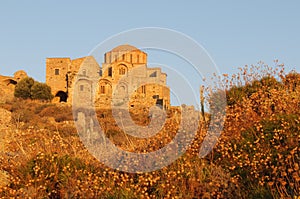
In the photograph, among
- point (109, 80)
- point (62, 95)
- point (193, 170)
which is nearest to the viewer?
point (193, 170)

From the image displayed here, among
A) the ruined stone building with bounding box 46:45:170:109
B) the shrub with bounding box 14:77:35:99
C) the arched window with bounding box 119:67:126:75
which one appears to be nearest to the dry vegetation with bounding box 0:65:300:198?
the ruined stone building with bounding box 46:45:170:109

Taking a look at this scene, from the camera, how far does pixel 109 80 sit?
47344 mm

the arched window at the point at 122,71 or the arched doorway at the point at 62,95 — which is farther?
the arched doorway at the point at 62,95

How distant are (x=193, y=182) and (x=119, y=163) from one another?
1596 mm

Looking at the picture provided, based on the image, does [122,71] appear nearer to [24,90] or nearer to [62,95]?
[62,95]

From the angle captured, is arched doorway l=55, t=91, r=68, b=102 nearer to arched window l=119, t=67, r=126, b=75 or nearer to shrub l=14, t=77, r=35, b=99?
shrub l=14, t=77, r=35, b=99

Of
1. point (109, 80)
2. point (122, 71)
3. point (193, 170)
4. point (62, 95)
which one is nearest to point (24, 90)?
point (62, 95)

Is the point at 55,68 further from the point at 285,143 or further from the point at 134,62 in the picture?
the point at 285,143

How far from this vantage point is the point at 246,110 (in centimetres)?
873

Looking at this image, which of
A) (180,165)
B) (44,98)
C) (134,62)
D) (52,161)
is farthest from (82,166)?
(134,62)

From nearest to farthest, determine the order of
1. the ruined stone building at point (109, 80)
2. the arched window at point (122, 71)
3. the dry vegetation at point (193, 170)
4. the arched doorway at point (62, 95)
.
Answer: the dry vegetation at point (193, 170)
the ruined stone building at point (109, 80)
the arched window at point (122, 71)
the arched doorway at point (62, 95)

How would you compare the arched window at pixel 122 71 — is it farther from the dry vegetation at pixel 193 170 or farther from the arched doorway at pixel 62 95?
the dry vegetation at pixel 193 170

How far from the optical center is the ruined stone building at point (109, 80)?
42469 mm

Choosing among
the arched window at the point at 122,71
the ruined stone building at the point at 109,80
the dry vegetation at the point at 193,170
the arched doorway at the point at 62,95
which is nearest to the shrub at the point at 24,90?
the ruined stone building at the point at 109,80
